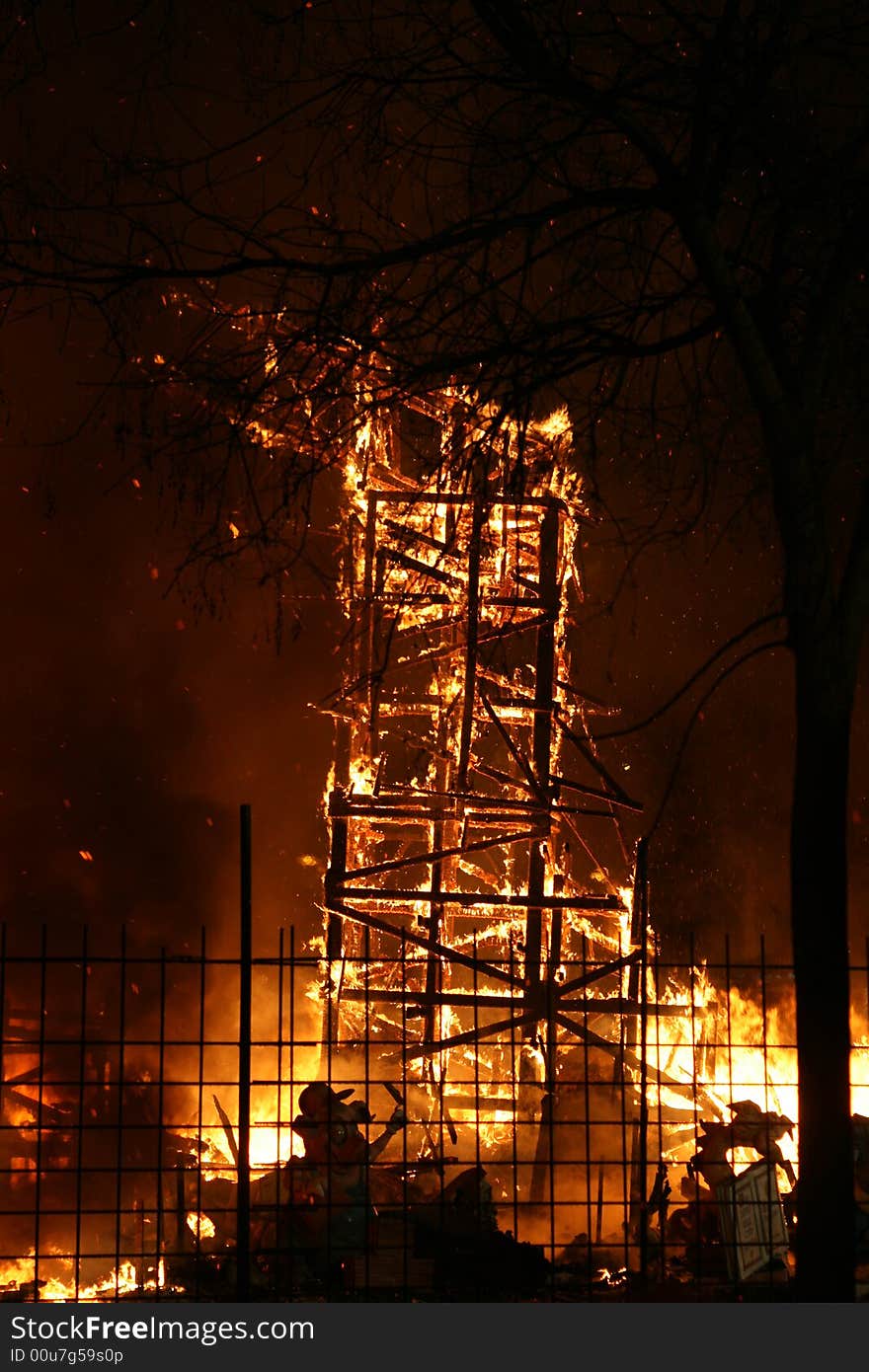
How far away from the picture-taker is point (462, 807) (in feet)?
42.2

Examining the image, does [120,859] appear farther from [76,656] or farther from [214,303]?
[214,303]

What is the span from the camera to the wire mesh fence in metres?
8.30

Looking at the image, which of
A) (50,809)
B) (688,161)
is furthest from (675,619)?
(688,161)

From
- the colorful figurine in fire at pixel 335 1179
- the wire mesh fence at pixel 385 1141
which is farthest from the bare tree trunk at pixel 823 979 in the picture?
the colorful figurine in fire at pixel 335 1179

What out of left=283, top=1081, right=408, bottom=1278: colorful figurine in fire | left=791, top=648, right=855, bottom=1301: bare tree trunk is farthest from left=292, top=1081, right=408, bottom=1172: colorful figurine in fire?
left=791, top=648, right=855, bottom=1301: bare tree trunk

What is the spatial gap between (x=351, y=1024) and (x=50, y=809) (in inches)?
247

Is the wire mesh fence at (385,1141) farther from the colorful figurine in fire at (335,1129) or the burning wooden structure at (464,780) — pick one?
the burning wooden structure at (464,780)

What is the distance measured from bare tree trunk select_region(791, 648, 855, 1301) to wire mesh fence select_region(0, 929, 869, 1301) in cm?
114

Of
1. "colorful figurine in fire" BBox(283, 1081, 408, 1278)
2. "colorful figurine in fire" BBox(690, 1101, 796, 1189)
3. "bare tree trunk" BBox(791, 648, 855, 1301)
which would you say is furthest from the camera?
"colorful figurine in fire" BBox(690, 1101, 796, 1189)

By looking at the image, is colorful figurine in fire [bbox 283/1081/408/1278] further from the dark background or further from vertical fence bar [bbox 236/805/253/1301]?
the dark background

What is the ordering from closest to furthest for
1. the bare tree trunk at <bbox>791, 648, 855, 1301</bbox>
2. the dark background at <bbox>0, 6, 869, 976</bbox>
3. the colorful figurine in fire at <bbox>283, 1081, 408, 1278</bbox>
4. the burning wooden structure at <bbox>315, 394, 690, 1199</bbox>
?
the bare tree trunk at <bbox>791, 648, 855, 1301</bbox>
the colorful figurine in fire at <bbox>283, 1081, 408, 1278</bbox>
the burning wooden structure at <bbox>315, 394, 690, 1199</bbox>
the dark background at <bbox>0, 6, 869, 976</bbox>

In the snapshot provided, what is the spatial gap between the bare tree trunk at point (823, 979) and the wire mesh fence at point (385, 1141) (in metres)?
1.14

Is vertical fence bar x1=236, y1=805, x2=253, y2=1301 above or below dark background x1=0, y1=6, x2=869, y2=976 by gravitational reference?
below
